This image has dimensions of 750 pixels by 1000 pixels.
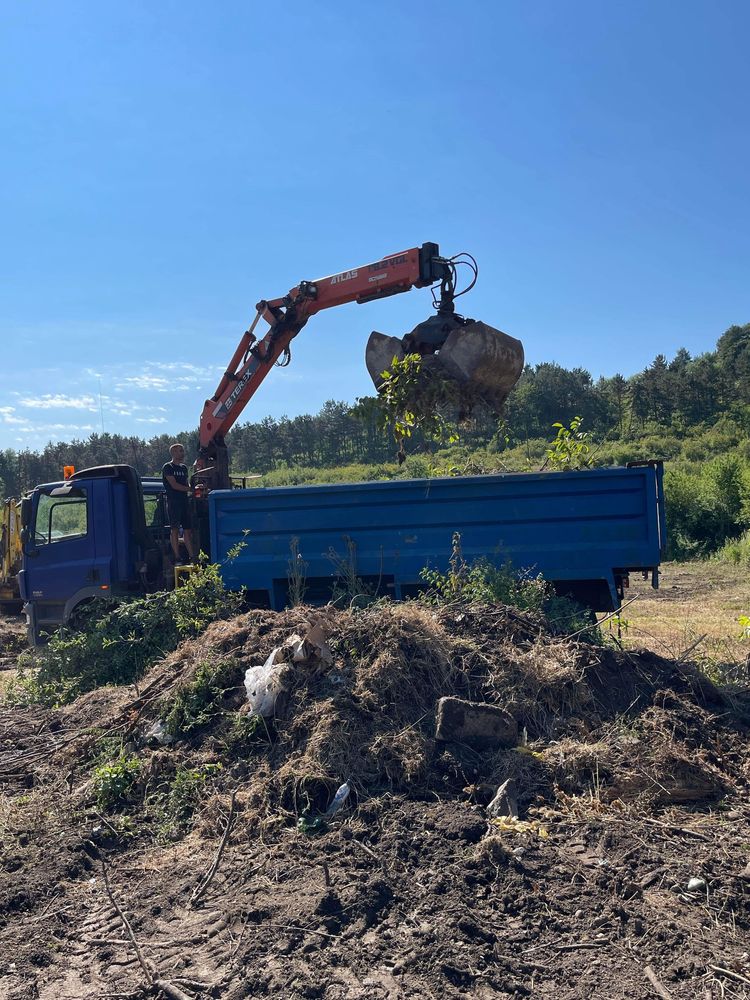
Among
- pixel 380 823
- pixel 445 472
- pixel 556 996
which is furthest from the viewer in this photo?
pixel 445 472

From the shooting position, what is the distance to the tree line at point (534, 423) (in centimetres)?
3803

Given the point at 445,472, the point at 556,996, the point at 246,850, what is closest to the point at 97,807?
the point at 246,850

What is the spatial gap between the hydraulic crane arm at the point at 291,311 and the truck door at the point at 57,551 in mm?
1625

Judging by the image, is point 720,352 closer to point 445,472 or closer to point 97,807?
point 445,472

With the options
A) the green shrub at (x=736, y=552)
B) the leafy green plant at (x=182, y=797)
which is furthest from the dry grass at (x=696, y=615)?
the leafy green plant at (x=182, y=797)

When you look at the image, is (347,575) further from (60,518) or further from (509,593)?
(60,518)

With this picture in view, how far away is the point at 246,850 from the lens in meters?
4.21

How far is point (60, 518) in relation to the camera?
31.5 feet

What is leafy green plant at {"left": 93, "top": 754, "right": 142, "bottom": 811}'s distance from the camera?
493cm

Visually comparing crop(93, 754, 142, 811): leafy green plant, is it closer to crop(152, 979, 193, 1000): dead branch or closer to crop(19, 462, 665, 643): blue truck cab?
crop(152, 979, 193, 1000): dead branch

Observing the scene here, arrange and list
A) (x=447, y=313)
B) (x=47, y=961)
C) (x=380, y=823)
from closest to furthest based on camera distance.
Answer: (x=47, y=961)
(x=380, y=823)
(x=447, y=313)

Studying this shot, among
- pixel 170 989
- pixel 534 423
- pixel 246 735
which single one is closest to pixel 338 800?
pixel 246 735

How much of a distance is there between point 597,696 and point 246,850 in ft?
7.95

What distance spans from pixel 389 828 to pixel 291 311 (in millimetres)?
6475
